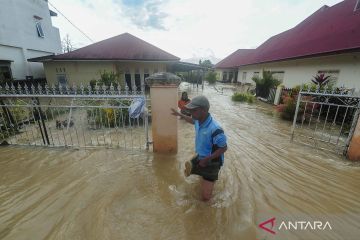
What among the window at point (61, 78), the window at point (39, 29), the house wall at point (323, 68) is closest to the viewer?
the house wall at point (323, 68)

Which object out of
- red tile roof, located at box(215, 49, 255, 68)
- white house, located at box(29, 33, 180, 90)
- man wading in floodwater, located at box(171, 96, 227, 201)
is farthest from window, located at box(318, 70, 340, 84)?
red tile roof, located at box(215, 49, 255, 68)

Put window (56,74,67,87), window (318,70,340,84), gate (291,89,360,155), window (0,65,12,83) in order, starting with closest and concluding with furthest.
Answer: gate (291,89,360,155), window (318,70,340,84), window (0,65,12,83), window (56,74,67,87)

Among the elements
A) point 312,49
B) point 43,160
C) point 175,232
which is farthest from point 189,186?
point 312,49

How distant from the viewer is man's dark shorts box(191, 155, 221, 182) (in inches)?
86.4

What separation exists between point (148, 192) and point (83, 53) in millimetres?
12378

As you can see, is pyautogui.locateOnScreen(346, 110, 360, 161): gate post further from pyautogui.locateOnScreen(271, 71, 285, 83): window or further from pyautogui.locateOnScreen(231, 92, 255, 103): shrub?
pyautogui.locateOnScreen(271, 71, 285, 83): window

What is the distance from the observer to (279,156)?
4.05 metres

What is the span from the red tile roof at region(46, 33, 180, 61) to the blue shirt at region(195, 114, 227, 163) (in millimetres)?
10206

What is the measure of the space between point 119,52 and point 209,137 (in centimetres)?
1206

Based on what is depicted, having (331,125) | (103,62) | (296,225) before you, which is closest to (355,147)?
(331,125)

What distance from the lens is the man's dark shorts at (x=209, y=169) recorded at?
86.4 inches

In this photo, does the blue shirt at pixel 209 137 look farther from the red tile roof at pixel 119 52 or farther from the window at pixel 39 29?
the window at pixel 39 29

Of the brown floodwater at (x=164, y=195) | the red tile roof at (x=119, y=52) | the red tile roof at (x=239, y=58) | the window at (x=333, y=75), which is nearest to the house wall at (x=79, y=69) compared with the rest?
the red tile roof at (x=119, y=52)

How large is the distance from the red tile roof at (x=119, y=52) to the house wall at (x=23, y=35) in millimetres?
2821
